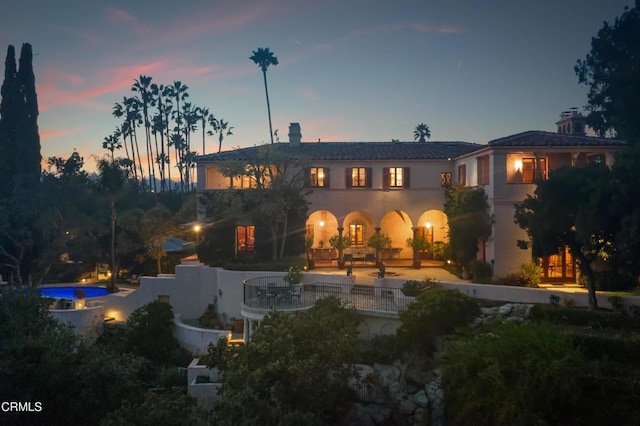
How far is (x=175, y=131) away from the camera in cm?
6756

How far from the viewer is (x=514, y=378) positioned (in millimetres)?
14031

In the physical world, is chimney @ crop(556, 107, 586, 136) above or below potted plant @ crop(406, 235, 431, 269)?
above

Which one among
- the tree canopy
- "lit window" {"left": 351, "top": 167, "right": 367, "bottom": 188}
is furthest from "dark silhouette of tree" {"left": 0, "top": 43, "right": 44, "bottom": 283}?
the tree canopy

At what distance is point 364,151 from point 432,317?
17.1 m

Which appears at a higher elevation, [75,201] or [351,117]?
[351,117]

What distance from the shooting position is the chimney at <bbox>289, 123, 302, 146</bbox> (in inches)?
1371

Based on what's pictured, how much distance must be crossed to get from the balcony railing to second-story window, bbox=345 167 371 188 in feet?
35.2

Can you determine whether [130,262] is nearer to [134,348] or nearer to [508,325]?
[134,348]

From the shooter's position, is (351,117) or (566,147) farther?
(351,117)

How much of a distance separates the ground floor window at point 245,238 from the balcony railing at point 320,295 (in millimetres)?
9013

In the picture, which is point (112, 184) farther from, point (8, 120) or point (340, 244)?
point (8, 120)

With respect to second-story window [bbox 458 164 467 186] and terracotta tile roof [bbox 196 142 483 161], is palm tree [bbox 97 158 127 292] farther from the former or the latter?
second-story window [bbox 458 164 467 186]

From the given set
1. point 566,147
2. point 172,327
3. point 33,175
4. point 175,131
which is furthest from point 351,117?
point 175,131

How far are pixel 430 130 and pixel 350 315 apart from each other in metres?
60.4
